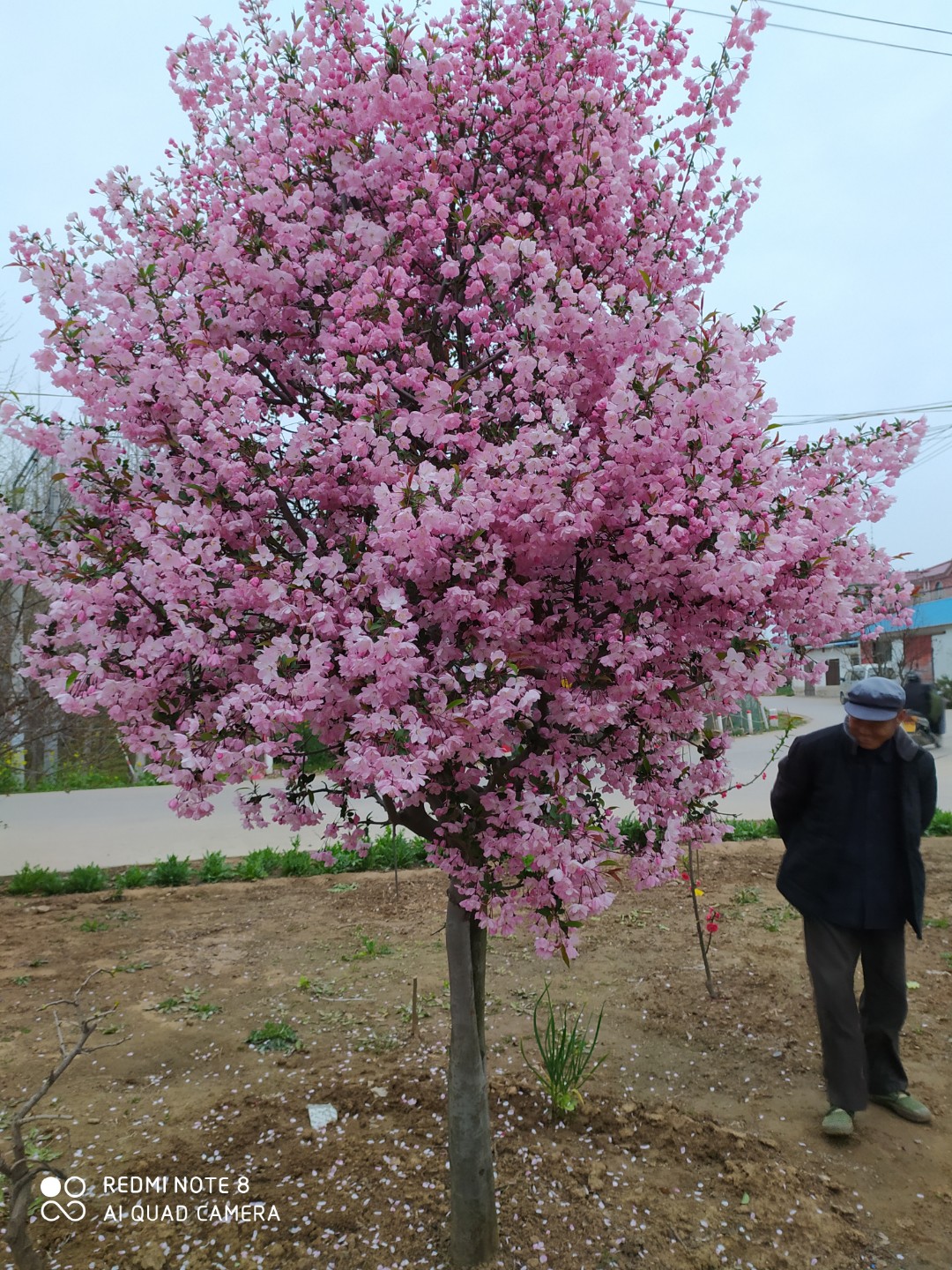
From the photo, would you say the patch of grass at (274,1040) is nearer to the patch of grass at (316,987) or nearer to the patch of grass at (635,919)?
the patch of grass at (316,987)

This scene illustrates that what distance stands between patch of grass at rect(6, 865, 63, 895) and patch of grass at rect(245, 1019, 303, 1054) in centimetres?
328

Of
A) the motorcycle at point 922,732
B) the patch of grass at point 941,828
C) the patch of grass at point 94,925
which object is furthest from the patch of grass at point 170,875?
the patch of grass at point 941,828

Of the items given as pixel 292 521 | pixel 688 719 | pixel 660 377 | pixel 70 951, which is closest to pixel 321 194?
pixel 292 521

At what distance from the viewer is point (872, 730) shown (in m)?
2.96

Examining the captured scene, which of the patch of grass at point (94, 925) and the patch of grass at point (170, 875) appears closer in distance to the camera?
the patch of grass at point (94, 925)

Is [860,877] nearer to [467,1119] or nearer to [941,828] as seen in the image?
[467,1119]

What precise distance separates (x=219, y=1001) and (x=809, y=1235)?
9.77 ft

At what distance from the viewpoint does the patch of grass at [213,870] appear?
21.3ft

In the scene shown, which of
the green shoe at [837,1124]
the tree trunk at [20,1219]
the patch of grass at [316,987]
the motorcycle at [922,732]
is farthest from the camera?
the motorcycle at [922,732]

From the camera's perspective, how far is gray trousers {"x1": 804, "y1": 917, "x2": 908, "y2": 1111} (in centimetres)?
291

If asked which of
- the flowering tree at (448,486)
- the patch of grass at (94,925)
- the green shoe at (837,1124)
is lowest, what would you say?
the green shoe at (837,1124)

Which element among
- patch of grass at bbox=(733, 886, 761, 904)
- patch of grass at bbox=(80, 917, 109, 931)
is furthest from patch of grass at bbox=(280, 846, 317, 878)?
patch of grass at bbox=(733, 886, 761, 904)

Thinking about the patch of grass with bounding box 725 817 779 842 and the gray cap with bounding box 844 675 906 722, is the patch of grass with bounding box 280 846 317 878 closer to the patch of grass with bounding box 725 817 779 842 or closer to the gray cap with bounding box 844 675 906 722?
the patch of grass with bounding box 725 817 779 842

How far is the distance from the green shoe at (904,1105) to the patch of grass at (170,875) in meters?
5.19
